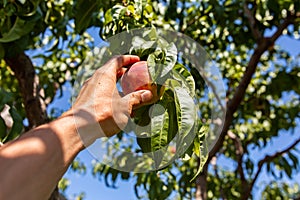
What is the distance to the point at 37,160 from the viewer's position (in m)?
0.79

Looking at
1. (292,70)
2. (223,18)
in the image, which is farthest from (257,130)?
(223,18)

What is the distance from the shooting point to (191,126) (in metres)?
1.04

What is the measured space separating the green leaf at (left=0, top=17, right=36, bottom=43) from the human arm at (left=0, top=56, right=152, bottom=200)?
0.89 metres

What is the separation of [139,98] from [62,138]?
0.81ft

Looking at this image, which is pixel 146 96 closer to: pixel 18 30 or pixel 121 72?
pixel 121 72

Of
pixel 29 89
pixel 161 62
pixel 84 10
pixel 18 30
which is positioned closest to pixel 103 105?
pixel 161 62

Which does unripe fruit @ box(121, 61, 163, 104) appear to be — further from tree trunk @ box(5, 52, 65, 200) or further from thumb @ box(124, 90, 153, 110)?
tree trunk @ box(5, 52, 65, 200)

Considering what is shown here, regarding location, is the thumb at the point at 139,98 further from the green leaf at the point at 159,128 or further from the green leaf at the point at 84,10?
the green leaf at the point at 84,10

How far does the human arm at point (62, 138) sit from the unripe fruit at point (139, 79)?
22mm

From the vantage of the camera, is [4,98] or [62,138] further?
[4,98]

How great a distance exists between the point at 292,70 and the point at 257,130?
0.61 m

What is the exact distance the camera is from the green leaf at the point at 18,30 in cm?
192

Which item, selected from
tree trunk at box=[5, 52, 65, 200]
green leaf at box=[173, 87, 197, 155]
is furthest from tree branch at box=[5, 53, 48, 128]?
green leaf at box=[173, 87, 197, 155]

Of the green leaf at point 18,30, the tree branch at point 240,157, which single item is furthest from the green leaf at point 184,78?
the tree branch at point 240,157
